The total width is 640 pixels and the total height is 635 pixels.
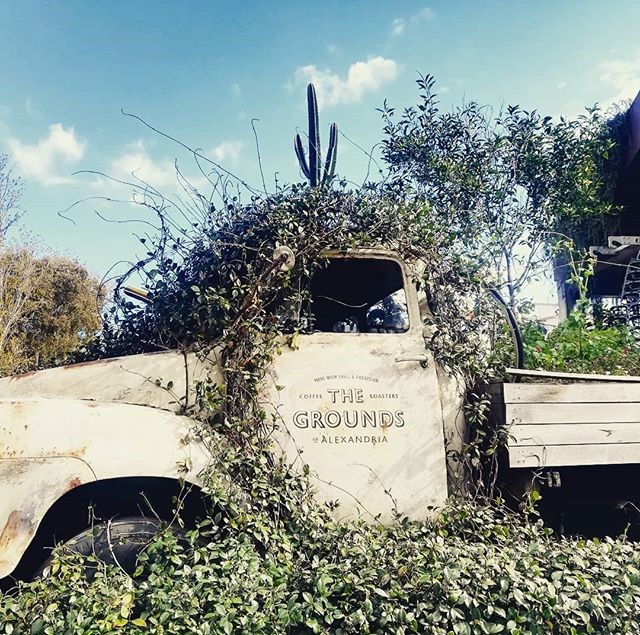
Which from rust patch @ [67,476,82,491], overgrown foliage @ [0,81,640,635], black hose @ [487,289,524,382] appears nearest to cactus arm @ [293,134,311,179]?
overgrown foliage @ [0,81,640,635]

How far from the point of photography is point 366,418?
132 inches

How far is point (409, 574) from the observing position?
2.65m

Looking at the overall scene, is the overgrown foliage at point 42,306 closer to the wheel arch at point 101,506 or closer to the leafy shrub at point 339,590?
the wheel arch at point 101,506

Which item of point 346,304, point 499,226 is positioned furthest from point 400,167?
point 346,304

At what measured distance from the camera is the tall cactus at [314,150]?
183 inches

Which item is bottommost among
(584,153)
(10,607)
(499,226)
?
(10,607)

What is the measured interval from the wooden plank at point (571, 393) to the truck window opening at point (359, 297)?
74 centimetres

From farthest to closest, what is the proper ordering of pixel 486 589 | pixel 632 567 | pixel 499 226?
pixel 499 226 < pixel 632 567 < pixel 486 589

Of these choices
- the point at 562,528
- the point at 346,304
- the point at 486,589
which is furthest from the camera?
the point at 346,304

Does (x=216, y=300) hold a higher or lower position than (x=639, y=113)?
lower

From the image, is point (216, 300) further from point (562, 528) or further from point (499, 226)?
point (499, 226)

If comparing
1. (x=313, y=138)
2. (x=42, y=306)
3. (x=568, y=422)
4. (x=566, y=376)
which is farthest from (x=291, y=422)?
(x=42, y=306)

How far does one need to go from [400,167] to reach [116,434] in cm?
800

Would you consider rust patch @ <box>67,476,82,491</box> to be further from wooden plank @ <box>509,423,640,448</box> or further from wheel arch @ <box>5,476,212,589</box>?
wooden plank @ <box>509,423,640,448</box>
